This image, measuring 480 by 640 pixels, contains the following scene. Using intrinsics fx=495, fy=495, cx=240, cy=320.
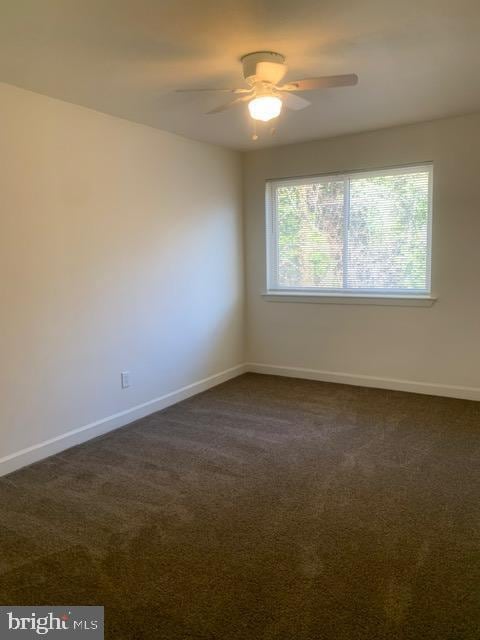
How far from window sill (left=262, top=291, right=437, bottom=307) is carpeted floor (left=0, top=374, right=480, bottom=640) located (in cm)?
107

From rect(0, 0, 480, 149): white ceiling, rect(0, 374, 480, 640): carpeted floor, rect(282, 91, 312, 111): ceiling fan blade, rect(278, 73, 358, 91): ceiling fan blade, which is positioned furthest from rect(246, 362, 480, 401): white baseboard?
rect(278, 73, 358, 91): ceiling fan blade

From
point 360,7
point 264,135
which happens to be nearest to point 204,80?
point 360,7

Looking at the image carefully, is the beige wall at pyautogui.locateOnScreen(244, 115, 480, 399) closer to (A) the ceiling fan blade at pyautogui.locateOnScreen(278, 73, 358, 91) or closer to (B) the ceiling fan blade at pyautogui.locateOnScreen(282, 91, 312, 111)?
(B) the ceiling fan blade at pyautogui.locateOnScreen(282, 91, 312, 111)

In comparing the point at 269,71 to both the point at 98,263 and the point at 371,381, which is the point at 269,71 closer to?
the point at 98,263

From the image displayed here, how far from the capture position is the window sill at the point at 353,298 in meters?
4.59

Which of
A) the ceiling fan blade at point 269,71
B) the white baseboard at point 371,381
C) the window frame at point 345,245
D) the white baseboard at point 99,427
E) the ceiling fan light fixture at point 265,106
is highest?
the ceiling fan blade at point 269,71

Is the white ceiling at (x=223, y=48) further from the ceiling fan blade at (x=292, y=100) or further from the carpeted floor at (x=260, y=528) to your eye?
the carpeted floor at (x=260, y=528)

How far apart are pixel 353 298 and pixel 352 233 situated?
65 centimetres

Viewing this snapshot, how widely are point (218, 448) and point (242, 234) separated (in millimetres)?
2712

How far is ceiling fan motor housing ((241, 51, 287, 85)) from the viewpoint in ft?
8.77

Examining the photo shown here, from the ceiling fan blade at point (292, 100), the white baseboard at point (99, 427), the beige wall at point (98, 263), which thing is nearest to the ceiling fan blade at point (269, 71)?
the ceiling fan blade at point (292, 100)

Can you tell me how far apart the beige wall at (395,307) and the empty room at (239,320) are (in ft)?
0.07

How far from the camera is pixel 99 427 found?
12.7 feet

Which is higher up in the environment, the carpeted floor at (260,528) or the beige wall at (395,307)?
the beige wall at (395,307)
